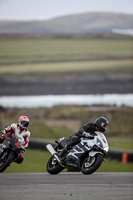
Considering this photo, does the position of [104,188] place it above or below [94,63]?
above

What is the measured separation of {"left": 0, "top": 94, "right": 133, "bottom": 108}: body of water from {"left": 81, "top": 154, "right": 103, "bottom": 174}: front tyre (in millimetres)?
22623

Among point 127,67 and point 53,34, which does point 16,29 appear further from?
point 127,67

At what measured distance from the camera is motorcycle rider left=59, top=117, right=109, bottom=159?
9.84 meters

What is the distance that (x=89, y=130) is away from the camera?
32.7 feet

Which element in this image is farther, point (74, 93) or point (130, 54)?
point (130, 54)

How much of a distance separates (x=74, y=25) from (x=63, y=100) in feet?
25.9

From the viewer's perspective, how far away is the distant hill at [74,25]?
39.8 m

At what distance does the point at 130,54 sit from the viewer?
40.8m

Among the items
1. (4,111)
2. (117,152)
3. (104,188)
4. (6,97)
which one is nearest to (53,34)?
(6,97)

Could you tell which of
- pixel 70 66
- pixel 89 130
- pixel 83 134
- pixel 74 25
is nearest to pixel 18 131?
pixel 83 134

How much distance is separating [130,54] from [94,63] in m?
2.91

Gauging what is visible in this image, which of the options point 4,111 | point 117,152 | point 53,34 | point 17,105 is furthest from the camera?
point 53,34

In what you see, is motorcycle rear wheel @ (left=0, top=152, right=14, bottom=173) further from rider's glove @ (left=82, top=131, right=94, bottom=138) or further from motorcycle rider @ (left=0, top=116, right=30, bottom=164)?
rider's glove @ (left=82, top=131, right=94, bottom=138)

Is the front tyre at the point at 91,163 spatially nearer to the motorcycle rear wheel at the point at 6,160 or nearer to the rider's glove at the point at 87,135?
the rider's glove at the point at 87,135
